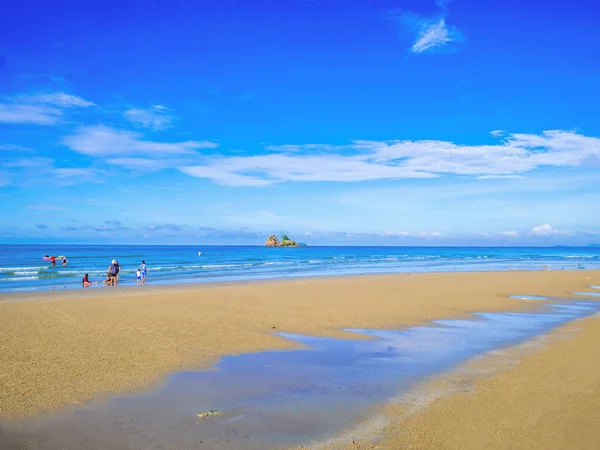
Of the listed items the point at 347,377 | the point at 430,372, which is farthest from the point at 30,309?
the point at 430,372

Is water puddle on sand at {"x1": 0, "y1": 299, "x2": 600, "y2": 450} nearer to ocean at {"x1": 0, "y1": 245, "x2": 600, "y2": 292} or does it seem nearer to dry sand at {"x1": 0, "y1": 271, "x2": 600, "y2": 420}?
dry sand at {"x1": 0, "y1": 271, "x2": 600, "y2": 420}

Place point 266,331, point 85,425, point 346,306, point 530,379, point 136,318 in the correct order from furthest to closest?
point 346,306 < point 136,318 < point 266,331 < point 530,379 < point 85,425

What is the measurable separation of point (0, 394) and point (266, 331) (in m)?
6.96

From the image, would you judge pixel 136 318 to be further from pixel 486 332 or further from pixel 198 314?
pixel 486 332

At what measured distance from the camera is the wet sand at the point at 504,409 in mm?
5645

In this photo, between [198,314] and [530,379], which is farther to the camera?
[198,314]

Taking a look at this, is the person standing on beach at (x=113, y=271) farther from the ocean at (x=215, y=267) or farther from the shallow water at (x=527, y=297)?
the shallow water at (x=527, y=297)

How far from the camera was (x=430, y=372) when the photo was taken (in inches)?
347

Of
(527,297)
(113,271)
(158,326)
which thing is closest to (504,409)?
(158,326)

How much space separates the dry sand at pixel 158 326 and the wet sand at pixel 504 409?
4.47 metres

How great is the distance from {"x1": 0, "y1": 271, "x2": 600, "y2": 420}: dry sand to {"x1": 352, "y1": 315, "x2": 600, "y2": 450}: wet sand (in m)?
4.47

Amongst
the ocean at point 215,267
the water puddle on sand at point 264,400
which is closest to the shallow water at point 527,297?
the water puddle on sand at point 264,400

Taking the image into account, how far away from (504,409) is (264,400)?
11.9ft

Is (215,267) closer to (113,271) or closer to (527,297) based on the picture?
(113,271)
